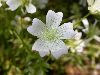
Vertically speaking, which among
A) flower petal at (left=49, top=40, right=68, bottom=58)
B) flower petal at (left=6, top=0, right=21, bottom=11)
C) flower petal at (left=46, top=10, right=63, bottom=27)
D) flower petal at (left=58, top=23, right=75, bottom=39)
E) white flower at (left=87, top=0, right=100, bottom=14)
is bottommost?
flower petal at (left=49, top=40, right=68, bottom=58)

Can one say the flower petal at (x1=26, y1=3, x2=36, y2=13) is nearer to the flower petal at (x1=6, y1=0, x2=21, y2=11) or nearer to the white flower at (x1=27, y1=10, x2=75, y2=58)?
the flower petal at (x1=6, y1=0, x2=21, y2=11)

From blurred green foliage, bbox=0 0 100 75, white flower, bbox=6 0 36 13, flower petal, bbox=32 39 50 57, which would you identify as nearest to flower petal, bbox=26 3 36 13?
white flower, bbox=6 0 36 13

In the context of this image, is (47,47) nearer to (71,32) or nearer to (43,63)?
(71,32)

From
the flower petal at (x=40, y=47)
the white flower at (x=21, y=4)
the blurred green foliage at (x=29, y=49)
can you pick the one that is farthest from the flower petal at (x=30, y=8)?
the flower petal at (x=40, y=47)

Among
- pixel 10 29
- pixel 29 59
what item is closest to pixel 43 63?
pixel 29 59

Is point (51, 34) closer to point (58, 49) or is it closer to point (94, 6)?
point (58, 49)

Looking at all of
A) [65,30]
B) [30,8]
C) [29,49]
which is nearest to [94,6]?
[65,30]

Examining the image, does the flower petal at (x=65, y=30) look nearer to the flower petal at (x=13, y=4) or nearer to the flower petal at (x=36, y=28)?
the flower petal at (x=36, y=28)

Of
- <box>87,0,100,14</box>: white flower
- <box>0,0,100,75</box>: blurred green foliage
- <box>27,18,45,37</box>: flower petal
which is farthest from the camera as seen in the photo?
<box>0,0,100,75</box>: blurred green foliage
